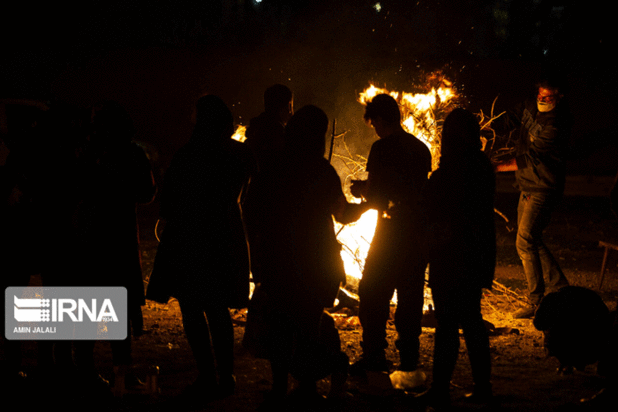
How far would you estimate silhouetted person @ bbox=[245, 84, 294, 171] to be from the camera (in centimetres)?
530

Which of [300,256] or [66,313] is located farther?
[66,313]

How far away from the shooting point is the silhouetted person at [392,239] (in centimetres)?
453

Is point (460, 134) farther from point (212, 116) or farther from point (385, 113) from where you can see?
point (212, 116)

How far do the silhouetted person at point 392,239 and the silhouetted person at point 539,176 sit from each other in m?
2.20

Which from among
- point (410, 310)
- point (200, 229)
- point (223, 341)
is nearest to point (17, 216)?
point (200, 229)

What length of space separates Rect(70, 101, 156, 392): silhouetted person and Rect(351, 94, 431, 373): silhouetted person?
73.7 inches

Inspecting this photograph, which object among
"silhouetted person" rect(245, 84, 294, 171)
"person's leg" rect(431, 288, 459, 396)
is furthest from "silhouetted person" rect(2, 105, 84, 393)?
"person's leg" rect(431, 288, 459, 396)

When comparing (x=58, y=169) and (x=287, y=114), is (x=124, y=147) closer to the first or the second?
(x=58, y=169)

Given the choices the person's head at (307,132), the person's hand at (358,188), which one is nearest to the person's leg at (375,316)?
the person's hand at (358,188)

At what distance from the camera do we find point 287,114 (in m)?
5.54

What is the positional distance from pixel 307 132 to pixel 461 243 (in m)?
1.34

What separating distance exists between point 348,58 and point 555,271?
12594mm

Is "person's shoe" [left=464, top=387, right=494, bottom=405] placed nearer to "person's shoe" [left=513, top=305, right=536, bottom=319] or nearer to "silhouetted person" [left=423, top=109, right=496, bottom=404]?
"silhouetted person" [left=423, top=109, right=496, bottom=404]

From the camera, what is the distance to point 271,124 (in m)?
5.35
